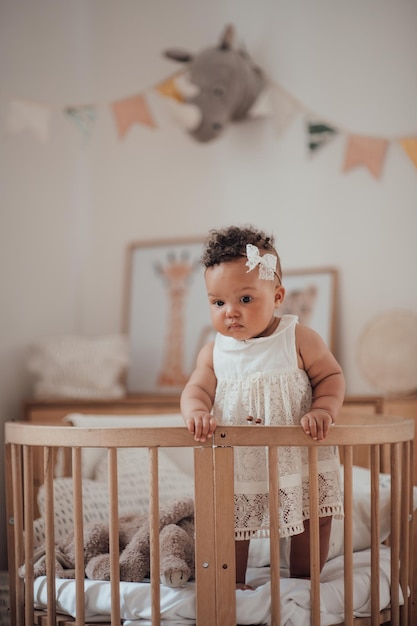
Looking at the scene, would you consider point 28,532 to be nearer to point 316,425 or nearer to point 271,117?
point 316,425

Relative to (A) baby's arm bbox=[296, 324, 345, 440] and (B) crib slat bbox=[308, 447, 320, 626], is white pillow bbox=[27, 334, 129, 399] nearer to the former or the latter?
(A) baby's arm bbox=[296, 324, 345, 440]

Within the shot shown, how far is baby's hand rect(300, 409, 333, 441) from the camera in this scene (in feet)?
4.82

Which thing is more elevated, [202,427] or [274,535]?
[202,427]

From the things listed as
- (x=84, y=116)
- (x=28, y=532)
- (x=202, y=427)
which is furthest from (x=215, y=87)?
(x=28, y=532)

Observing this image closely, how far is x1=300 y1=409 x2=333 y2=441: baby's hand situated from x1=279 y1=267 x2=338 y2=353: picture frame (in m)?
1.31

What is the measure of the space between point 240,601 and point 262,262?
2.12ft

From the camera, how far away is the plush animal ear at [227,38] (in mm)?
2836

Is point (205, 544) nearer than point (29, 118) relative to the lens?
Yes

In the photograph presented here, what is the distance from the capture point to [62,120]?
3.03 meters

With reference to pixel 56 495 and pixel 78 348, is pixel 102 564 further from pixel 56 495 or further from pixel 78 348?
pixel 78 348

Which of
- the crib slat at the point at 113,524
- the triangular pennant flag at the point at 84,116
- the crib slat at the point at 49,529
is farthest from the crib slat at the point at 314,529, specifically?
the triangular pennant flag at the point at 84,116

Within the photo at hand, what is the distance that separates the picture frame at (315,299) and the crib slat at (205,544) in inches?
53.6

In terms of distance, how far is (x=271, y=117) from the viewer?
2941 mm

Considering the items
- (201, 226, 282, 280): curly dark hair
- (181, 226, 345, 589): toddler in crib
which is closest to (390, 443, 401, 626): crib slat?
(181, 226, 345, 589): toddler in crib
